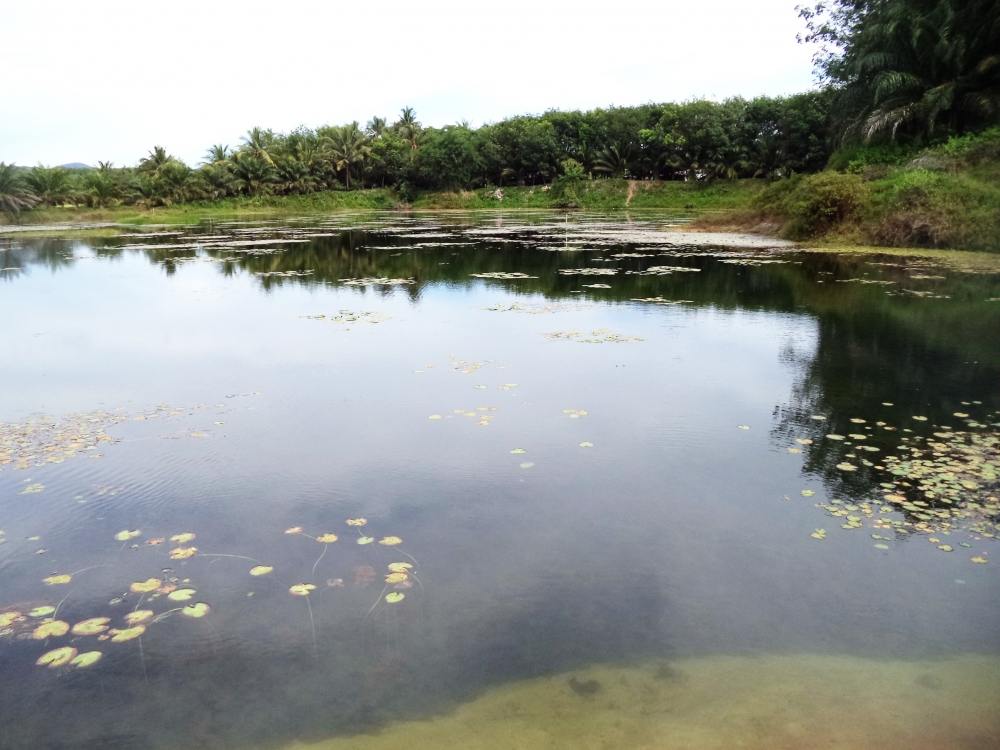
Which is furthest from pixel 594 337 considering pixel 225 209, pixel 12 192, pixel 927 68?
pixel 225 209

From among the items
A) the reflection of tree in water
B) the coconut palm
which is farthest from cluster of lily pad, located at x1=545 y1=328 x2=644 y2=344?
the coconut palm

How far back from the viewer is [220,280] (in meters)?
17.5

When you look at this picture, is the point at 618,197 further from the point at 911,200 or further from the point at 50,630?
the point at 50,630

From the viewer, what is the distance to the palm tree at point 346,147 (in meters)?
63.5

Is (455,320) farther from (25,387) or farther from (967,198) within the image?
(967,198)

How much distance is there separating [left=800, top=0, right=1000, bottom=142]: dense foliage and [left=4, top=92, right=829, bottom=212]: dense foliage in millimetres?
23620

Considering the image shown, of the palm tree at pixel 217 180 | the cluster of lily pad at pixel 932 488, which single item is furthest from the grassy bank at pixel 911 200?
the palm tree at pixel 217 180

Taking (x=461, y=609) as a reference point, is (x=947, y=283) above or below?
above

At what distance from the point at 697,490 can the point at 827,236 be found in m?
19.9

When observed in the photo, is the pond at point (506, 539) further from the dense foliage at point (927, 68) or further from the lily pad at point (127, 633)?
the dense foliage at point (927, 68)

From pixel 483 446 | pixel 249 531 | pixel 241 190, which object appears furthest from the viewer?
pixel 241 190

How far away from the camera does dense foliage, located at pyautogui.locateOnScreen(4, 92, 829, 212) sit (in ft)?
166

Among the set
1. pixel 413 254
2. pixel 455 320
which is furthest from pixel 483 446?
pixel 413 254

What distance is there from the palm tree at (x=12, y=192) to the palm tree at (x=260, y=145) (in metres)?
19.7
